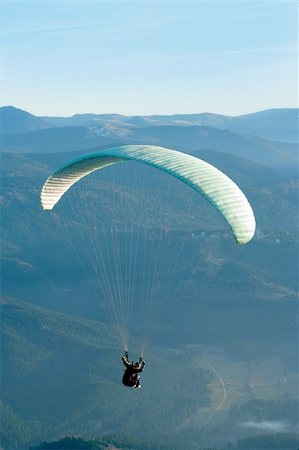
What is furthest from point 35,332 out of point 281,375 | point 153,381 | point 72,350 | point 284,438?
point 284,438

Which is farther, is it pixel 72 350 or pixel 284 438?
pixel 72 350

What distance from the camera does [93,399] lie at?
153375mm

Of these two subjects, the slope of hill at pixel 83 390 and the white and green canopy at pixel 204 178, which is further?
the slope of hill at pixel 83 390

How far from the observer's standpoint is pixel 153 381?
528 ft

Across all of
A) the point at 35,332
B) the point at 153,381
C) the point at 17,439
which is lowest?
the point at 17,439

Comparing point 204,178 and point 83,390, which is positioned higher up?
point 83,390

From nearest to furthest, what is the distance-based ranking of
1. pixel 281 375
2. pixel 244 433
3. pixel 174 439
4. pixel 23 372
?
pixel 174 439
pixel 244 433
pixel 23 372
pixel 281 375

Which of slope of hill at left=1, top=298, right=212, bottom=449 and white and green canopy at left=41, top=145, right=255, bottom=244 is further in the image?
slope of hill at left=1, top=298, right=212, bottom=449

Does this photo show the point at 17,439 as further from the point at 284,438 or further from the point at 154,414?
the point at 284,438

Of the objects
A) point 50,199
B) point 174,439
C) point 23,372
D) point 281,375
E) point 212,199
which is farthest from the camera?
point 281,375

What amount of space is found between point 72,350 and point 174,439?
4438 centimetres

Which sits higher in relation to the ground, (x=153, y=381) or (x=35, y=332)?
(x=35, y=332)

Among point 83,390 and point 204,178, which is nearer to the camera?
point 204,178

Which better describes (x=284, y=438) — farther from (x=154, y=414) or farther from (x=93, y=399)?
(x=93, y=399)
